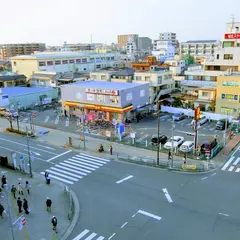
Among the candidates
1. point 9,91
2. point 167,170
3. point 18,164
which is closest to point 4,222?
point 18,164

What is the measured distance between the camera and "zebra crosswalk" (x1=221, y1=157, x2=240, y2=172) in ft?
90.8

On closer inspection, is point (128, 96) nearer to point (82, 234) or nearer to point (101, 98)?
point (101, 98)

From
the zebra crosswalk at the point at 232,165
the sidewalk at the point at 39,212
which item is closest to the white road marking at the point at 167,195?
the zebra crosswalk at the point at 232,165

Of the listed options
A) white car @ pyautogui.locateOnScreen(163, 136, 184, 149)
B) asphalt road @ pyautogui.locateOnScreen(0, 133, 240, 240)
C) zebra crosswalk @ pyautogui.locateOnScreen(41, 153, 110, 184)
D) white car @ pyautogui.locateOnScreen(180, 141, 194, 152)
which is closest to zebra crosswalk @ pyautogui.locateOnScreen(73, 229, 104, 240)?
asphalt road @ pyautogui.locateOnScreen(0, 133, 240, 240)

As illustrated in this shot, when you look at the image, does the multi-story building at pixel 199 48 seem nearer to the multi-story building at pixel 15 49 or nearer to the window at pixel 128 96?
the window at pixel 128 96

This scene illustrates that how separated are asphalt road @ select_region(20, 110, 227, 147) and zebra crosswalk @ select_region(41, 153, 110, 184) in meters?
8.36

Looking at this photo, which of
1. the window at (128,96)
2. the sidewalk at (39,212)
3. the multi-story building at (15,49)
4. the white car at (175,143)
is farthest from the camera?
the multi-story building at (15,49)

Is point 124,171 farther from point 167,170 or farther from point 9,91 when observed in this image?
point 9,91

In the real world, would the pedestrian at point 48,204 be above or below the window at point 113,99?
below

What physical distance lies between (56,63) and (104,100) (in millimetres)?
49930

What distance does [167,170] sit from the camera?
2769 centimetres

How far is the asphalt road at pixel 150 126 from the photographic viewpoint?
38.8 metres

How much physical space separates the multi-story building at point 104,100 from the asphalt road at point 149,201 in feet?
52.0

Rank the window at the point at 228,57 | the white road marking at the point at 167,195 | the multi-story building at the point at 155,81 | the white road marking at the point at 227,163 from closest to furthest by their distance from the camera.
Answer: the white road marking at the point at 167,195
the white road marking at the point at 227,163
the multi-story building at the point at 155,81
the window at the point at 228,57
